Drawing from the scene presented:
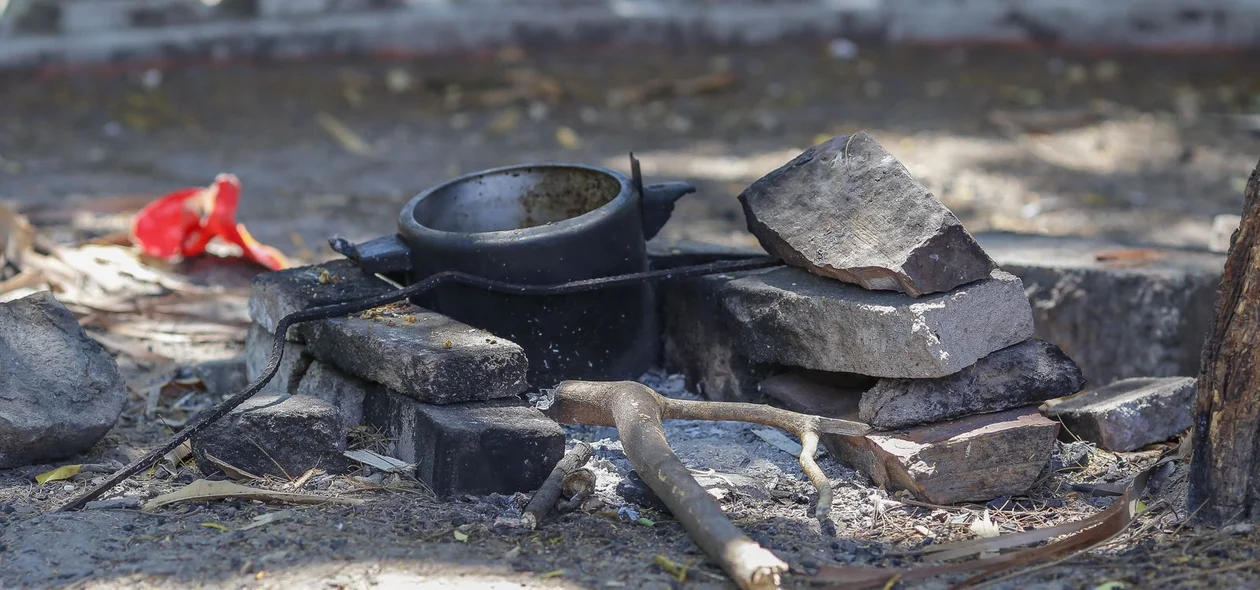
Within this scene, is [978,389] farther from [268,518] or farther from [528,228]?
[268,518]

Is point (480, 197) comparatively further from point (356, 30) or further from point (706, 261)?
point (356, 30)

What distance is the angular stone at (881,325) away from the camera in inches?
120

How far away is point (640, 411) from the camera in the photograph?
317 centimetres

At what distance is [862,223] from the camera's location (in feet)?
10.7

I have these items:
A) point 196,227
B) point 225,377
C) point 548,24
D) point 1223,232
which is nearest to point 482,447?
point 225,377

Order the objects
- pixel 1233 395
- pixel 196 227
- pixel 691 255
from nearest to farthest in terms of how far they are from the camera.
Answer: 1. pixel 1233 395
2. pixel 691 255
3. pixel 196 227

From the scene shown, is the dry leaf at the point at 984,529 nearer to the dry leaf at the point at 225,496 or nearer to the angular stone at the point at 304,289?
the dry leaf at the point at 225,496

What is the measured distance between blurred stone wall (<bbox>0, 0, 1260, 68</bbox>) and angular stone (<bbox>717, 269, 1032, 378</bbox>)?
6.33 metres

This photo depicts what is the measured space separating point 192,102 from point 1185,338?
21.6 feet

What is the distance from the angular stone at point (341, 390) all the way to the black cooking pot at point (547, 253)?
1.01ft

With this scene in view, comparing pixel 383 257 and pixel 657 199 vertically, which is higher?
pixel 657 199

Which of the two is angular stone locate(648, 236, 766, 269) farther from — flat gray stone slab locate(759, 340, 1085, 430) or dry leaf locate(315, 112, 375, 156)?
dry leaf locate(315, 112, 375, 156)

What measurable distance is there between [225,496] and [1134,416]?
7.90 feet

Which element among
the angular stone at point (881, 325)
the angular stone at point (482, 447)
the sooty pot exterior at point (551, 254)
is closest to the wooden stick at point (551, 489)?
the angular stone at point (482, 447)
